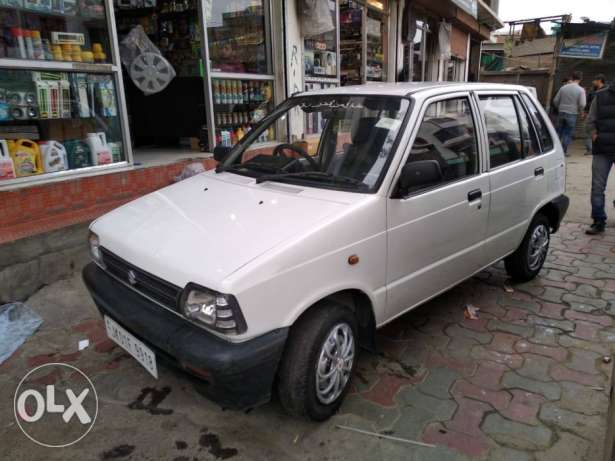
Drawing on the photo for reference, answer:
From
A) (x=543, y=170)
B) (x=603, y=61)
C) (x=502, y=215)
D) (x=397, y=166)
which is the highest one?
(x=603, y=61)

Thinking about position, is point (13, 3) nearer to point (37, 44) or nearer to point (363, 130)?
point (37, 44)

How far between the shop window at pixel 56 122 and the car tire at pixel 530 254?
13.0ft

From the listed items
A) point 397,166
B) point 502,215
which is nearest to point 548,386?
point 502,215

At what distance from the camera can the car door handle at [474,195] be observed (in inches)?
124

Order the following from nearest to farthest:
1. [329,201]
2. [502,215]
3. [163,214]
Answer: [329,201] → [163,214] → [502,215]

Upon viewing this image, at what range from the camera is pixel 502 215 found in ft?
11.6

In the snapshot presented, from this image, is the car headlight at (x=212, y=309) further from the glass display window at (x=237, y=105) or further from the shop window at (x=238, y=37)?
the shop window at (x=238, y=37)

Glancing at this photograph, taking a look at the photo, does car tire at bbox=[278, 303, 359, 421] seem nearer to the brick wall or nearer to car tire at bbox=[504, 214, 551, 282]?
car tire at bbox=[504, 214, 551, 282]

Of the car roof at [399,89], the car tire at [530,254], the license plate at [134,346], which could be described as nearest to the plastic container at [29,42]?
the car roof at [399,89]

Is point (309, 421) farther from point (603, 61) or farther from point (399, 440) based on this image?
point (603, 61)

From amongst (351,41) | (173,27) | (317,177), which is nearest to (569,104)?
(351,41)

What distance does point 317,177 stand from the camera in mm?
2766

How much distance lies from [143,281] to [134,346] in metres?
0.35

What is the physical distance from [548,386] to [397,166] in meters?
1.63
